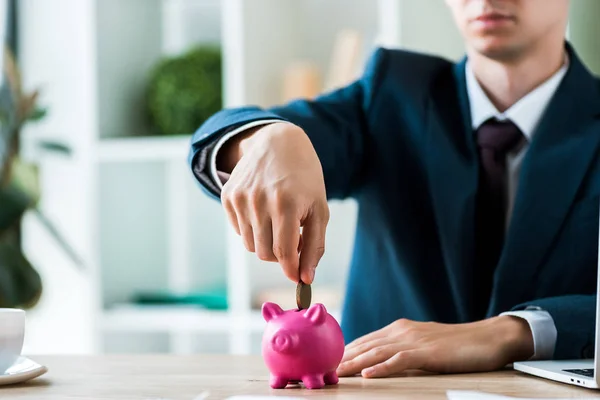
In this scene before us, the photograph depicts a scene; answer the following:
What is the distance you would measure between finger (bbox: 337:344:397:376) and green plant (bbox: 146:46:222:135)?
75.3 inches

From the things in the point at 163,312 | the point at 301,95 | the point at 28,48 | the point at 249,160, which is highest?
the point at 28,48

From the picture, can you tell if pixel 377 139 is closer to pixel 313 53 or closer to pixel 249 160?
pixel 249 160

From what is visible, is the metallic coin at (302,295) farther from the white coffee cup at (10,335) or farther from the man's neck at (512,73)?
the man's neck at (512,73)

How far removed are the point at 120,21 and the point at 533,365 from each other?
7.58ft

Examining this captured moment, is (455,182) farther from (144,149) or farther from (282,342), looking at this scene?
(144,149)

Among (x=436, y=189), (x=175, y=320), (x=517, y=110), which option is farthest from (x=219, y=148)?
(x=175, y=320)

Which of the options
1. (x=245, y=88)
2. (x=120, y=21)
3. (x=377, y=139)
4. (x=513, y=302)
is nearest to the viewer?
(x=513, y=302)

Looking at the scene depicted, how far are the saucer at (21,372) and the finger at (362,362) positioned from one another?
359mm

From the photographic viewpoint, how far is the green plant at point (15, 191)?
8.46 ft

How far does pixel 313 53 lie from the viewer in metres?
2.85

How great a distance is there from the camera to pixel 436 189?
1485mm

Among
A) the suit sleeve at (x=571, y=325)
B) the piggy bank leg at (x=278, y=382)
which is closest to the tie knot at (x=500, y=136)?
the suit sleeve at (x=571, y=325)

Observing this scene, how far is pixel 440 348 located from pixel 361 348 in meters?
0.10

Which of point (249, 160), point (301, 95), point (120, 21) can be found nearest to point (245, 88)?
point (301, 95)
